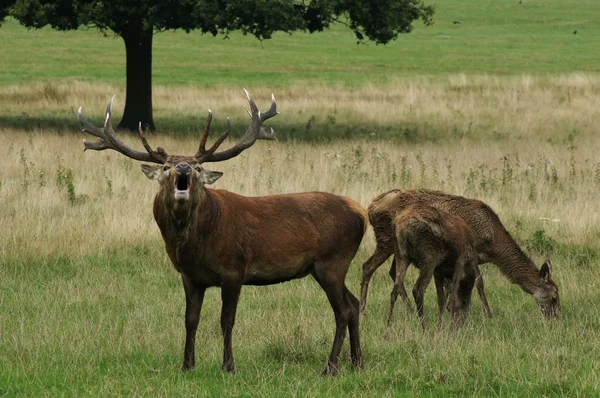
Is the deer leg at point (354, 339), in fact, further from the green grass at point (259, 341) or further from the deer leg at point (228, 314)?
the deer leg at point (228, 314)

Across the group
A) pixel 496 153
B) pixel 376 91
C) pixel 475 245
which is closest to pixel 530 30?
pixel 376 91

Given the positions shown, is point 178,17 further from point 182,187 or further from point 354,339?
point 182,187

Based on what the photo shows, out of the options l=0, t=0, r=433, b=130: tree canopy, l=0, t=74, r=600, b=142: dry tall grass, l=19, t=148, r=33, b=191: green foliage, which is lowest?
l=0, t=74, r=600, b=142: dry tall grass

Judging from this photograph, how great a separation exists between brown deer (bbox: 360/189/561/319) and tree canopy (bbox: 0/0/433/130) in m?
12.2

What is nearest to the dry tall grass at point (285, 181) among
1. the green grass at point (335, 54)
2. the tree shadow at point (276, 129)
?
the tree shadow at point (276, 129)

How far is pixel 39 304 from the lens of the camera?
33.0 feet

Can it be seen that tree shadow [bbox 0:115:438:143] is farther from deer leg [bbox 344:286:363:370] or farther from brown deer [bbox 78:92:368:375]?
deer leg [bbox 344:286:363:370]

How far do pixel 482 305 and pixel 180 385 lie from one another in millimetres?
4066

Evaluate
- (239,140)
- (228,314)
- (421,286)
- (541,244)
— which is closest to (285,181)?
(541,244)

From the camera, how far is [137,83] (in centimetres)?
2595

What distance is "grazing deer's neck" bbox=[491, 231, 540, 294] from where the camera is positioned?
10.5 metres

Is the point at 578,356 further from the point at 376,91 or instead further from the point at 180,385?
the point at 376,91

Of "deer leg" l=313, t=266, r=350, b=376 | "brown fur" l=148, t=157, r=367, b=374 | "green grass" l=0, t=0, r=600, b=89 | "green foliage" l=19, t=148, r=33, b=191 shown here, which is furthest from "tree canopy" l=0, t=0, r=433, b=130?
"deer leg" l=313, t=266, r=350, b=376

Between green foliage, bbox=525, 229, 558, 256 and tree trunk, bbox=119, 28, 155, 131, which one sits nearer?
green foliage, bbox=525, 229, 558, 256
